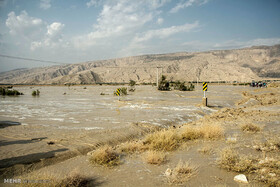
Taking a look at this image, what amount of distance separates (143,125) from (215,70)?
134610mm

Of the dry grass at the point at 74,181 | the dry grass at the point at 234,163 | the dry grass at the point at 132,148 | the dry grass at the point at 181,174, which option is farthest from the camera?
the dry grass at the point at 132,148

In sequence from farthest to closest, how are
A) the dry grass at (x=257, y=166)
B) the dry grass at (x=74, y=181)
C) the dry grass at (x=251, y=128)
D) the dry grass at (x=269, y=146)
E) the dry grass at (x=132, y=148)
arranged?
the dry grass at (x=251, y=128) < the dry grass at (x=132, y=148) < the dry grass at (x=269, y=146) < the dry grass at (x=257, y=166) < the dry grass at (x=74, y=181)

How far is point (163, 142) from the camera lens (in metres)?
6.37

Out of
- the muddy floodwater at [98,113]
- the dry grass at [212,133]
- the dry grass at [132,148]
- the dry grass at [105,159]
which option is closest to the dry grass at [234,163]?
the dry grass at [212,133]

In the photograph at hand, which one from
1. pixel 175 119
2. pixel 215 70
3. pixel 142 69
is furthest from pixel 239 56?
pixel 175 119

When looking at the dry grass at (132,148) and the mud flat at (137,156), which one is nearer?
the mud flat at (137,156)

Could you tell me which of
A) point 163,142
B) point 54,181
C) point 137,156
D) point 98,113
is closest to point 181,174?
point 137,156

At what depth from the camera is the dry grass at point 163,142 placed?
20.3 feet

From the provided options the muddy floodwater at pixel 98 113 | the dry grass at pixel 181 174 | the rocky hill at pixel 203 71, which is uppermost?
the rocky hill at pixel 203 71

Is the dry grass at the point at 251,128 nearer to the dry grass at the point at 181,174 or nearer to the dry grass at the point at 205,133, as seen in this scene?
the dry grass at the point at 205,133

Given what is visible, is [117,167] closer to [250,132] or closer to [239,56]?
[250,132]

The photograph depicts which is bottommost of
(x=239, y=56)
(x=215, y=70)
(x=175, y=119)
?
(x=175, y=119)

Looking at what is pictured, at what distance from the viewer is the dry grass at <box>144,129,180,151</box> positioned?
6199 mm

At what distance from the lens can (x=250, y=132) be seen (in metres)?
7.95
